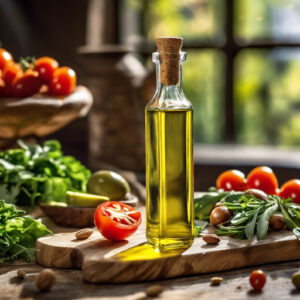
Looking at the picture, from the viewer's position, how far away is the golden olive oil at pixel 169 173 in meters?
1.45

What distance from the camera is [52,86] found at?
7.20ft

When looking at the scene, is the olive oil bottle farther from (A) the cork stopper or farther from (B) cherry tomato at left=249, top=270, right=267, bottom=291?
(B) cherry tomato at left=249, top=270, right=267, bottom=291

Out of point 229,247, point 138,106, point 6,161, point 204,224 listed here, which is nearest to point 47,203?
point 6,161

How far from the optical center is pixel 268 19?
3410 millimetres

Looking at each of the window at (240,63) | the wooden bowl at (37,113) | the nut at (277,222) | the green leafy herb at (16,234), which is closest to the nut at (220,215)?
the nut at (277,222)

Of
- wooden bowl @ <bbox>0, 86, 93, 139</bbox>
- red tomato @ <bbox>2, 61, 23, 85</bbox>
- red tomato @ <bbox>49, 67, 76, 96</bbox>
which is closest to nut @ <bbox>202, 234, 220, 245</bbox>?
wooden bowl @ <bbox>0, 86, 93, 139</bbox>

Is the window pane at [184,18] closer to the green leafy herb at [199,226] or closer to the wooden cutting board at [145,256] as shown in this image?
the green leafy herb at [199,226]

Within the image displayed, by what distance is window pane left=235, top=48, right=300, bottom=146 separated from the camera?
342 cm

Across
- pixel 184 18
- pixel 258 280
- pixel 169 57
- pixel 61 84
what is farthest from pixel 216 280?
pixel 184 18

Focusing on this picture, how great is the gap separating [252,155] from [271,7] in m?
0.82

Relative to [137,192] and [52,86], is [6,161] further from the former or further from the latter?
[137,192]

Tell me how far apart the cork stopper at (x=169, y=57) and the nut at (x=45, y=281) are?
52 centimetres

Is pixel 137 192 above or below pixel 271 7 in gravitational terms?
below

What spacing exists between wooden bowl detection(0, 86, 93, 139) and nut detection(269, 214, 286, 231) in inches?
33.0
